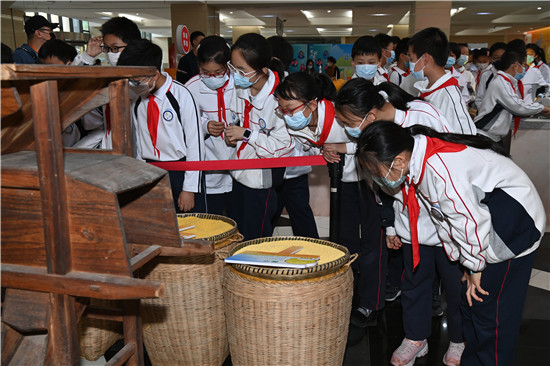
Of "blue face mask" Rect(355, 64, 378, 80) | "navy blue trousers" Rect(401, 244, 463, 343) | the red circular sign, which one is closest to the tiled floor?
"navy blue trousers" Rect(401, 244, 463, 343)

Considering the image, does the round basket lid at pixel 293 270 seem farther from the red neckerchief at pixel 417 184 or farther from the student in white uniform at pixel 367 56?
the student in white uniform at pixel 367 56

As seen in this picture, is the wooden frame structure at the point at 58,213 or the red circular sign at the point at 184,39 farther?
the red circular sign at the point at 184,39

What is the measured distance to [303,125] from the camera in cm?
233

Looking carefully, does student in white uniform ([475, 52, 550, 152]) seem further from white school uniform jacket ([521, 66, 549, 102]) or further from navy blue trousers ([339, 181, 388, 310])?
white school uniform jacket ([521, 66, 549, 102])

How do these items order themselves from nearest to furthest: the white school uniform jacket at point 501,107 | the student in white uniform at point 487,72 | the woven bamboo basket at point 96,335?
1. the woven bamboo basket at point 96,335
2. the white school uniform jacket at point 501,107
3. the student in white uniform at point 487,72

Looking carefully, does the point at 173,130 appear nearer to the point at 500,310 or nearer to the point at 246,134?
the point at 246,134

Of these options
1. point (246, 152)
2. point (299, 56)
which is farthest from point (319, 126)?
point (299, 56)

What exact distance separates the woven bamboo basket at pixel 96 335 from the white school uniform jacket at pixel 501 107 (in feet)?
10.6

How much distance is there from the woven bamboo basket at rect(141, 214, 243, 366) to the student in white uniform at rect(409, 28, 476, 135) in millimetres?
1192

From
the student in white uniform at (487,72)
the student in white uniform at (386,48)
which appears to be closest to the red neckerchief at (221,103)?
the student in white uniform at (386,48)

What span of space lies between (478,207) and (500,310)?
45 centimetres

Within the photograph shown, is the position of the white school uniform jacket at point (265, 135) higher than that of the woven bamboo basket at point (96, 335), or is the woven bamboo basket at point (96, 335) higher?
the white school uniform jacket at point (265, 135)

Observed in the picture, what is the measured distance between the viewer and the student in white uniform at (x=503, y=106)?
4.14 m

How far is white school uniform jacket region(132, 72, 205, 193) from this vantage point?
2.43 metres
